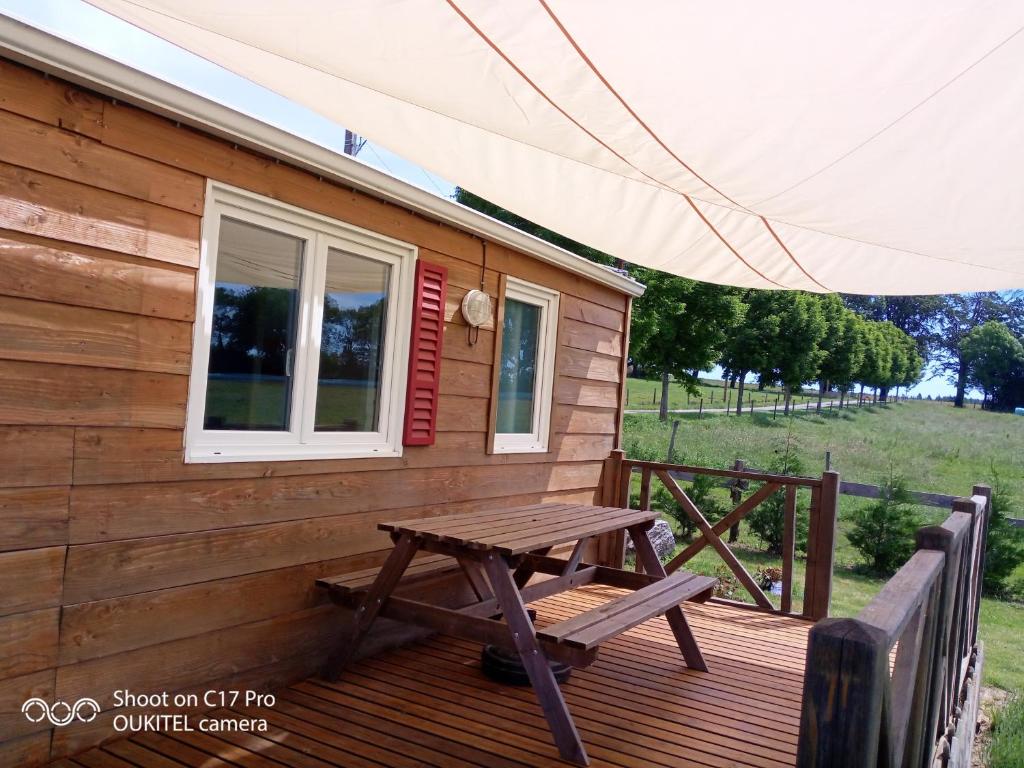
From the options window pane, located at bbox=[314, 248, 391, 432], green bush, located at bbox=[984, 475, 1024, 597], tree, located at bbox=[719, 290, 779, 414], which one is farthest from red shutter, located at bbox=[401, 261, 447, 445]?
tree, located at bbox=[719, 290, 779, 414]

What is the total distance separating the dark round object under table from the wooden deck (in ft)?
0.17

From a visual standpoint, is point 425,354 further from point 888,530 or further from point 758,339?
point 758,339

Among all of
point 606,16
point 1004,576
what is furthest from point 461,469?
point 1004,576

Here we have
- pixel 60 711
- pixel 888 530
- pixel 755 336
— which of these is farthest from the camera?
pixel 755 336

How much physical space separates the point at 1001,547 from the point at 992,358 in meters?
32.9

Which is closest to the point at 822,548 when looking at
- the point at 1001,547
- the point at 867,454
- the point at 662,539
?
the point at 662,539

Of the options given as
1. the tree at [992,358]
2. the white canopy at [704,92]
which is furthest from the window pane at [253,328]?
the tree at [992,358]

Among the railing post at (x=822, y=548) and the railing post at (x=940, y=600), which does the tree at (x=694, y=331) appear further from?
the railing post at (x=940, y=600)

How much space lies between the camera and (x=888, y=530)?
29.1 feet

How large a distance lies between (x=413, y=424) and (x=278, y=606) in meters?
1.07

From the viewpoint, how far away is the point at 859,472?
711 inches

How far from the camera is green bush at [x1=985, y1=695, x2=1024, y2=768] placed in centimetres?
416

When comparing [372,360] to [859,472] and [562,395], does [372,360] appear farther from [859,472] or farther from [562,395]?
[859,472]

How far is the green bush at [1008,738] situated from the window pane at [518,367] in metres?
3.14
